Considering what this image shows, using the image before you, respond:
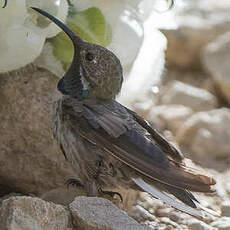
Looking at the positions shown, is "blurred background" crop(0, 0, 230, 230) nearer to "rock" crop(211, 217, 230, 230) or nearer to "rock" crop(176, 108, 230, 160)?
"rock" crop(211, 217, 230, 230)

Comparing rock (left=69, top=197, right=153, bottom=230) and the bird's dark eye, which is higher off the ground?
the bird's dark eye

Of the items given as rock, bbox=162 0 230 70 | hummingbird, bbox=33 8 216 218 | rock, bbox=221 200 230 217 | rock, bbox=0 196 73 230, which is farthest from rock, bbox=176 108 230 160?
rock, bbox=0 196 73 230

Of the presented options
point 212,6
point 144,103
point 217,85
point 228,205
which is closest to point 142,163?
point 228,205

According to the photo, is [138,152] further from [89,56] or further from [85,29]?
[85,29]

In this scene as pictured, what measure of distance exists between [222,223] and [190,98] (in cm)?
202

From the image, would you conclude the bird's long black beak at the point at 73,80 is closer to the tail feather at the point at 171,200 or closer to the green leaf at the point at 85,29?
the green leaf at the point at 85,29

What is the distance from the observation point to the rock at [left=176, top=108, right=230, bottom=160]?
184 inches

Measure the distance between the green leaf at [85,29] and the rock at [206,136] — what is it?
1586mm

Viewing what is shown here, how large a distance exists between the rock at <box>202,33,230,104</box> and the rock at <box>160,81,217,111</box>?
0.12m

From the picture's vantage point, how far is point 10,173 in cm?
334

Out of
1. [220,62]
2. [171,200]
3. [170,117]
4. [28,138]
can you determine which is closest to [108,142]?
[171,200]

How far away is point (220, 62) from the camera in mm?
5609

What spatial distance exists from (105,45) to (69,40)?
0.16m

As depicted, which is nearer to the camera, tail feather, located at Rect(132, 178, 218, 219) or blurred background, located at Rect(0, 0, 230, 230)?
tail feather, located at Rect(132, 178, 218, 219)
